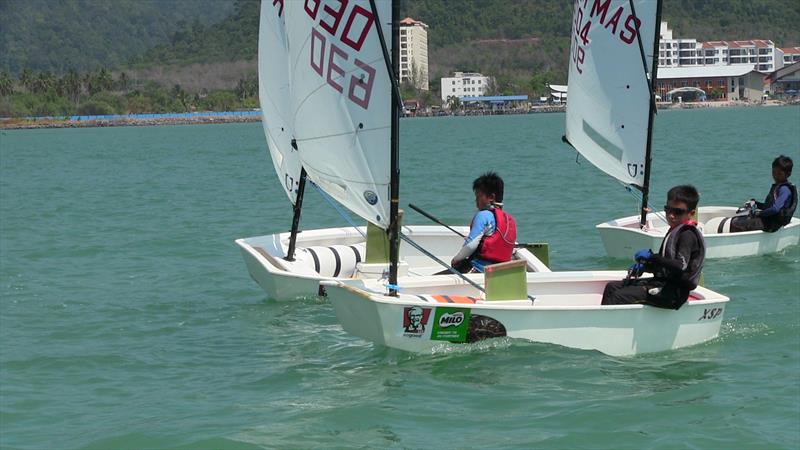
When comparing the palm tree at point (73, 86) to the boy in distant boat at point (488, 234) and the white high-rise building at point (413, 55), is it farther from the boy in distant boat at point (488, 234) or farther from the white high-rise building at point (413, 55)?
the boy in distant boat at point (488, 234)

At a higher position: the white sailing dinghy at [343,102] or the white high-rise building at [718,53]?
the white high-rise building at [718,53]

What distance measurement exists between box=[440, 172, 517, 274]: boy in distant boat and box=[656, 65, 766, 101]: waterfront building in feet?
543

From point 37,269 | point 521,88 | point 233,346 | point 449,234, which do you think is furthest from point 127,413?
point 521,88

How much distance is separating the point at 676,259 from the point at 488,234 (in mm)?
2120

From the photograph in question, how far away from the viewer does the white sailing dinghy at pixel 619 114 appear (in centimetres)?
1692

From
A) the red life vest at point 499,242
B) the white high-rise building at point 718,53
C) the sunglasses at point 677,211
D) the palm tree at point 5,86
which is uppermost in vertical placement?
the white high-rise building at point 718,53

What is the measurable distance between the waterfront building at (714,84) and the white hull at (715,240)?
160 m

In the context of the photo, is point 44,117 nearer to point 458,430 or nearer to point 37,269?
point 37,269

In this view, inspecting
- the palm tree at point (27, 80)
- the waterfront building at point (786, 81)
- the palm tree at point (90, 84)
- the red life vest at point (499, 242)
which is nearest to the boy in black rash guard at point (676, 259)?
the red life vest at point (499, 242)

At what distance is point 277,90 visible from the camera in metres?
14.8

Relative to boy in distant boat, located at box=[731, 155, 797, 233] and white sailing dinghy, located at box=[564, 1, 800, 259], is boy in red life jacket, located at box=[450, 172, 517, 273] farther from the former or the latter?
boy in distant boat, located at box=[731, 155, 797, 233]

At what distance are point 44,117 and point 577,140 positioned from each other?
162780 mm

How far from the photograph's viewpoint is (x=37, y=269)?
19203 mm

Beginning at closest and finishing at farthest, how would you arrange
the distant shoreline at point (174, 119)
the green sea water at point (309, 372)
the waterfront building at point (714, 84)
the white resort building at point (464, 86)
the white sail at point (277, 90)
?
1. the green sea water at point (309, 372)
2. the white sail at point (277, 90)
3. the distant shoreline at point (174, 119)
4. the waterfront building at point (714, 84)
5. the white resort building at point (464, 86)
